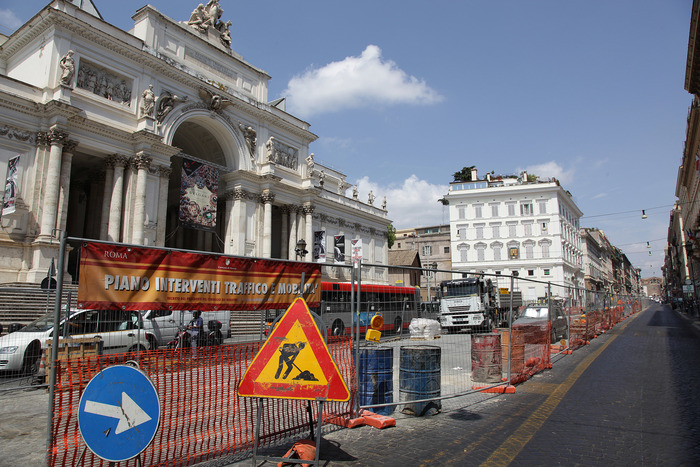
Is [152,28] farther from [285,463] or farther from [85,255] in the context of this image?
[285,463]

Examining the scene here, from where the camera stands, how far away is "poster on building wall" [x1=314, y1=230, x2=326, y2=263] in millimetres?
33844

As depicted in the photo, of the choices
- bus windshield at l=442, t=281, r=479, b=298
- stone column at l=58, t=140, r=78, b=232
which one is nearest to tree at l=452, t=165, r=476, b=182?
bus windshield at l=442, t=281, r=479, b=298

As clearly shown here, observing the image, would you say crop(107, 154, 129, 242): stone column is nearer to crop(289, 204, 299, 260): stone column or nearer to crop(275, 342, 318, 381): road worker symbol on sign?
crop(289, 204, 299, 260): stone column

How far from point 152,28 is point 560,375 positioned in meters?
A: 26.9

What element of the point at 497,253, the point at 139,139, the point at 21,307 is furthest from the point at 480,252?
the point at 21,307

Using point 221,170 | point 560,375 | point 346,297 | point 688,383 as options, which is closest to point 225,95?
point 221,170

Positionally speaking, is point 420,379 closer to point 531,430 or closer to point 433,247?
point 531,430

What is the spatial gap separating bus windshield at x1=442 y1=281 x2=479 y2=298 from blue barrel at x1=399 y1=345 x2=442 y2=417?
16.9 meters

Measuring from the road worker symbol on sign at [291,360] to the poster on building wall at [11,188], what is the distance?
62.6ft

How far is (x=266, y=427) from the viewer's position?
5895 mm

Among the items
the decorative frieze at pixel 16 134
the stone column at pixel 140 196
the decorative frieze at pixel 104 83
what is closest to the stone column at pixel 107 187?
the stone column at pixel 140 196

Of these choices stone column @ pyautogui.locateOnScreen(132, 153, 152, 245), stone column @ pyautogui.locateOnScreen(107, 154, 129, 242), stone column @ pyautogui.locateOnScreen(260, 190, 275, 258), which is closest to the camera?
stone column @ pyautogui.locateOnScreen(107, 154, 129, 242)

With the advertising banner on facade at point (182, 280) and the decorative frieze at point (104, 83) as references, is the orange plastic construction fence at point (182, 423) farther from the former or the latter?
the decorative frieze at point (104, 83)

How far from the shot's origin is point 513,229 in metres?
54.4
